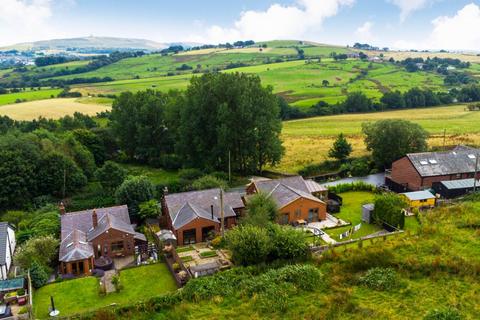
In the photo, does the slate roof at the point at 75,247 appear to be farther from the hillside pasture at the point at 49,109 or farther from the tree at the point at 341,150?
the hillside pasture at the point at 49,109

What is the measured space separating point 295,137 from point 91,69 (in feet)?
347

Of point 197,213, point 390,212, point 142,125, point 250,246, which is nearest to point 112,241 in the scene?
point 197,213

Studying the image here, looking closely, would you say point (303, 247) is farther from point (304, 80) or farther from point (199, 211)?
point (304, 80)

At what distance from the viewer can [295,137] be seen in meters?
82.1

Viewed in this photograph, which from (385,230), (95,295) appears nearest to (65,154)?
(95,295)

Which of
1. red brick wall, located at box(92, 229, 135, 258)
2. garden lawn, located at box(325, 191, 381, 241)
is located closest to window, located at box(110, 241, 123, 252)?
red brick wall, located at box(92, 229, 135, 258)

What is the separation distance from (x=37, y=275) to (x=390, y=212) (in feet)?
93.3

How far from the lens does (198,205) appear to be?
3950cm

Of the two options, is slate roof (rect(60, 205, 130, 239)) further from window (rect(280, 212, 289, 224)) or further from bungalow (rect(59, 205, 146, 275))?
window (rect(280, 212, 289, 224))

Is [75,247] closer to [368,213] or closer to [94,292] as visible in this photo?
[94,292]

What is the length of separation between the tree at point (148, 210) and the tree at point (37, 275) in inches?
471

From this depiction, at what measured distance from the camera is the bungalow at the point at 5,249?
3003 centimetres

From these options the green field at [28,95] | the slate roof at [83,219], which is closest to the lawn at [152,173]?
the slate roof at [83,219]

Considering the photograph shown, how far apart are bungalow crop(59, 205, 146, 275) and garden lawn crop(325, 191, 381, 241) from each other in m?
17.5
